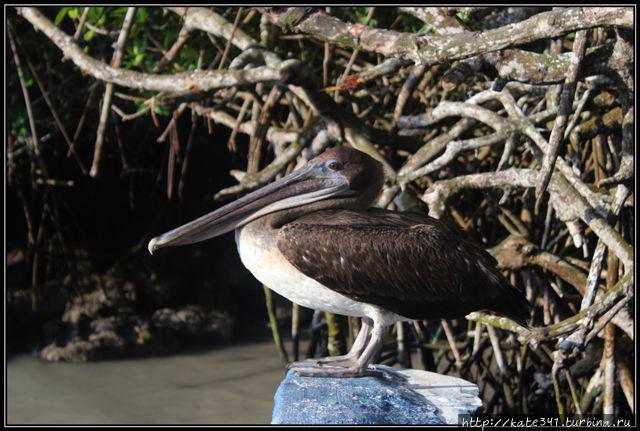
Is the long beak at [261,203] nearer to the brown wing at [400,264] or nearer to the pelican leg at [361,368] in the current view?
the brown wing at [400,264]

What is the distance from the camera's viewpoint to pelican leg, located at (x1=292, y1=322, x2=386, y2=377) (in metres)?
3.96

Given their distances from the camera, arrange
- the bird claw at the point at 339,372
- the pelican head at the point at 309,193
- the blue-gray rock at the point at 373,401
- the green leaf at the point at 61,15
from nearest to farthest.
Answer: the blue-gray rock at the point at 373,401
the bird claw at the point at 339,372
the pelican head at the point at 309,193
the green leaf at the point at 61,15

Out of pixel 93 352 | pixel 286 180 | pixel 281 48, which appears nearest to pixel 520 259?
pixel 286 180

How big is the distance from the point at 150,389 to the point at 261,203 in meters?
4.95

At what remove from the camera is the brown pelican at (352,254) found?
3910 mm

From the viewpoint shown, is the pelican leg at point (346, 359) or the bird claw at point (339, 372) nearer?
the bird claw at point (339, 372)

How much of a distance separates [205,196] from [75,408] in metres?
3.33

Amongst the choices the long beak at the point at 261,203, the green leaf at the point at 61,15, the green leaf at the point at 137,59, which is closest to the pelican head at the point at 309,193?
the long beak at the point at 261,203

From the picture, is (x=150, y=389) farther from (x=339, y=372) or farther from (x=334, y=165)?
(x=334, y=165)

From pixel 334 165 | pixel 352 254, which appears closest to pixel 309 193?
pixel 334 165

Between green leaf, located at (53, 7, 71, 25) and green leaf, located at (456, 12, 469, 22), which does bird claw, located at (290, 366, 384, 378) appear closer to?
green leaf, located at (456, 12, 469, 22)

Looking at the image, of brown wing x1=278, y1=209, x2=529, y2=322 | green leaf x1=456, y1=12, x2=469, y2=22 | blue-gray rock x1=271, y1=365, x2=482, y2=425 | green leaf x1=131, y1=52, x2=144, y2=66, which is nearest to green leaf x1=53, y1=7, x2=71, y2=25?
green leaf x1=131, y1=52, x2=144, y2=66

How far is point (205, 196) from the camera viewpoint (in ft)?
34.6

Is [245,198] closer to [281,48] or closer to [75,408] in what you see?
[281,48]
